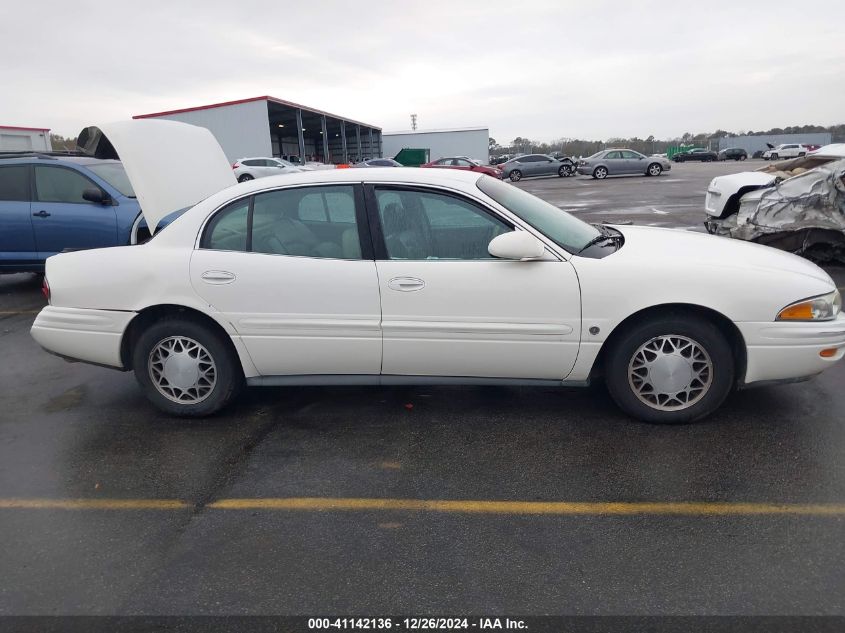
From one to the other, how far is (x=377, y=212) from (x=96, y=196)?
5179mm

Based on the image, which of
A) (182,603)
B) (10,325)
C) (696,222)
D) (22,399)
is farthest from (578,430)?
(696,222)

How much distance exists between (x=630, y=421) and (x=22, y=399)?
425 centimetres

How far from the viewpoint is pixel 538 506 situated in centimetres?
297

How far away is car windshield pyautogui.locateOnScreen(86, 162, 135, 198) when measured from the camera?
7.83 m

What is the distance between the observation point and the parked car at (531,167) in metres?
34.9

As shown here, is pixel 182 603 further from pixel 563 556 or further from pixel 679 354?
pixel 679 354

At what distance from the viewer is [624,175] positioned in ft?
107

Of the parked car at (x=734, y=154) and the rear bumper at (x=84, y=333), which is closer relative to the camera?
the rear bumper at (x=84, y=333)

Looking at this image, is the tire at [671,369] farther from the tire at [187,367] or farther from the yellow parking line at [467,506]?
the tire at [187,367]

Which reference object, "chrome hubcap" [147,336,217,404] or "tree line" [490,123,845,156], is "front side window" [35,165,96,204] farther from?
"tree line" [490,123,845,156]

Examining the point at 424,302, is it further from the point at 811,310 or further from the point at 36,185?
the point at 36,185

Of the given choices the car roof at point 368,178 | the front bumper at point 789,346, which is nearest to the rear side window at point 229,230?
the car roof at point 368,178

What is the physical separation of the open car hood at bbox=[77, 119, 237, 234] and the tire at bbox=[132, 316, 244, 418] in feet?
3.08

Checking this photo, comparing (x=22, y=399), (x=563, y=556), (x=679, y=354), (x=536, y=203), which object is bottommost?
(x=563, y=556)
